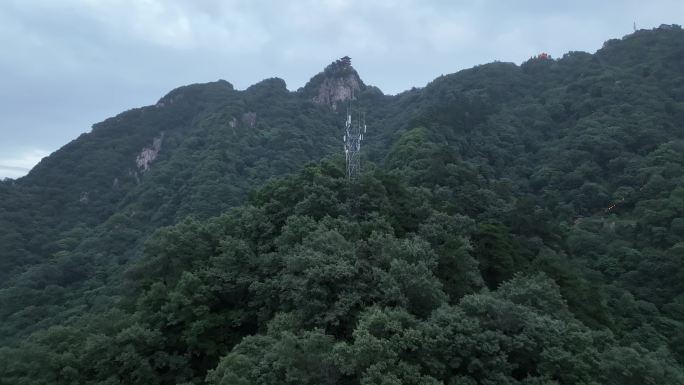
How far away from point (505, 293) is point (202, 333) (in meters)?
14.0

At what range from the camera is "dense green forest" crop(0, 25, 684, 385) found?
52.7 ft

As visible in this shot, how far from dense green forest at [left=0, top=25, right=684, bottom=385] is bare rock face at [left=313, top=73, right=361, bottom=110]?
23.0 m

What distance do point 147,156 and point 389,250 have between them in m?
76.6

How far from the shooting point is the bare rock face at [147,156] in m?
84.7

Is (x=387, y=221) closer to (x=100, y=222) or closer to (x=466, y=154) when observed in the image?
(x=466, y=154)

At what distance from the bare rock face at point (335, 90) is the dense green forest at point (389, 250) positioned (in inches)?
904

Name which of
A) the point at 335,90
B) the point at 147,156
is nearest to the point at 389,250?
the point at 147,156

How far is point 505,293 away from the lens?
20203mm

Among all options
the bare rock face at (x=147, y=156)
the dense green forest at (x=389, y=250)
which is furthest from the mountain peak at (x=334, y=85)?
the bare rock face at (x=147, y=156)

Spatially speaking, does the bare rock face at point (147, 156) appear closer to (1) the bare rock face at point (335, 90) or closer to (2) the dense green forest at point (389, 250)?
(2) the dense green forest at point (389, 250)

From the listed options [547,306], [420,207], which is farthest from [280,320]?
[420,207]

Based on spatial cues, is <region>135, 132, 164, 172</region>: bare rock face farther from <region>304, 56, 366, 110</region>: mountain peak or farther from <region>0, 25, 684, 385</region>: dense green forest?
<region>304, 56, 366, 110</region>: mountain peak

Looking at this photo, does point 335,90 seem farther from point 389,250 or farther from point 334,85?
point 389,250

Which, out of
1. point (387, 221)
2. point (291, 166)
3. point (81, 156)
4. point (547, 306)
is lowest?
point (547, 306)
